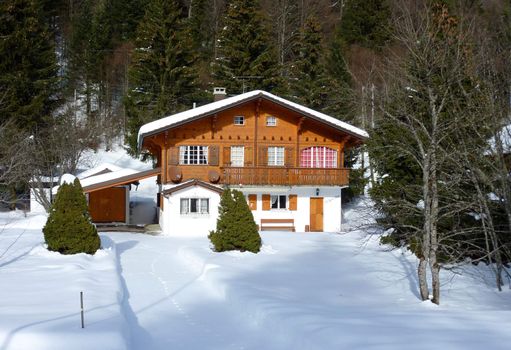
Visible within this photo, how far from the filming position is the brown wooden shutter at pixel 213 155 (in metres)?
30.3

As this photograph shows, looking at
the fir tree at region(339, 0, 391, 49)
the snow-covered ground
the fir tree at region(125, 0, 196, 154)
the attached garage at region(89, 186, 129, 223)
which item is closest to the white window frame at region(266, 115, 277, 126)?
the attached garage at region(89, 186, 129, 223)

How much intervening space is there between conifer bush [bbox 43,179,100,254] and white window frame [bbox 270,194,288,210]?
13407 mm

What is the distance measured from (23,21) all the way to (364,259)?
97.9 ft

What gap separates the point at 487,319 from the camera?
388 inches

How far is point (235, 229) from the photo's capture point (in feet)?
64.5

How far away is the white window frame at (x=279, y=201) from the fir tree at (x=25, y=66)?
17.0 meters

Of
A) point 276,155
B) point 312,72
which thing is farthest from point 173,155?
point 312,72

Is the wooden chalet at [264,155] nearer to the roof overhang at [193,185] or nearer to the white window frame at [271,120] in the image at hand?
the white window frame at [271,120]

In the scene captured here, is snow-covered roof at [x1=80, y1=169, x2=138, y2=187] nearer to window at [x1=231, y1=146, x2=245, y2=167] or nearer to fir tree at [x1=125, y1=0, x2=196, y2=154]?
window at [x1=231, y1=146, x2=245, y2=167]

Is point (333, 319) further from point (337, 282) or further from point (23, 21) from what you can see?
point (23, 21)

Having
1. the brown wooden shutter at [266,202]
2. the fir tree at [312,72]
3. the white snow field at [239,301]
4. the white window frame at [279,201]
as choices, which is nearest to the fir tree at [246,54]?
the fir tree at [312,72]

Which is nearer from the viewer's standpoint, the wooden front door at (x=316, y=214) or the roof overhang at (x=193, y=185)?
the roof overhang at (x=193, y=185)

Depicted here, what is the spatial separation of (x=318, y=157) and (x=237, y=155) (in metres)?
4.53

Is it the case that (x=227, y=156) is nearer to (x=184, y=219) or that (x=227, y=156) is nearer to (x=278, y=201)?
(x=278, y=201)
